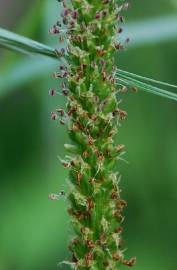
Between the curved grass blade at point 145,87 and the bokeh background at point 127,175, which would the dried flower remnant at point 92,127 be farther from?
the bokeh background at point 127,175

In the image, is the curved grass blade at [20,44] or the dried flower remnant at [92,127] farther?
the curved grass blade at [20,44]

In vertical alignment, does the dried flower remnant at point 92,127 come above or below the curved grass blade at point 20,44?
below

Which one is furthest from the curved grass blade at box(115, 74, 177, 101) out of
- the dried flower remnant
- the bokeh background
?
the bokeh background

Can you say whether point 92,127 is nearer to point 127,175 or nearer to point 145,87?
point 145,87

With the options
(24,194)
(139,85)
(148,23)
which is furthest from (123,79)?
(24,194)

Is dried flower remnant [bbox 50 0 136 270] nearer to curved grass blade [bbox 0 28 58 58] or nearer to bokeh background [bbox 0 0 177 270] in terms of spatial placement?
curved grass blade [bbox 0 28 58 58]

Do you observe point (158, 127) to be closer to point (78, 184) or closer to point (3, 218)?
point (3, 218)

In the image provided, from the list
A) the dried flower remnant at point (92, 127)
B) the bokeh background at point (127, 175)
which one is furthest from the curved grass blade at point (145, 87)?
the bokeh background at point (127, 175)
